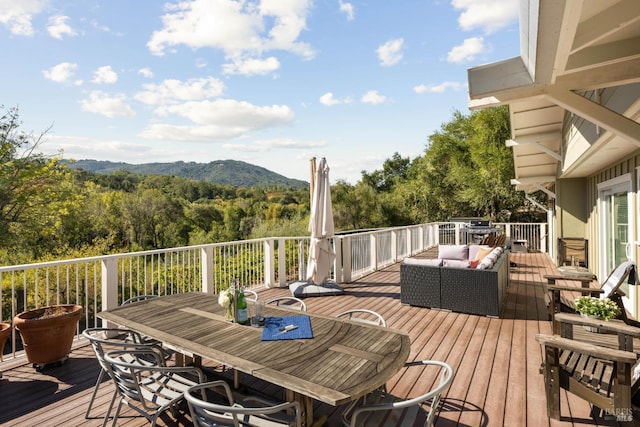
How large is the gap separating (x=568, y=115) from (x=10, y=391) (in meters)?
9.77

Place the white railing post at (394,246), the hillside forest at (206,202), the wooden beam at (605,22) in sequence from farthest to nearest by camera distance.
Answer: the hillside forest at (206,202)
the white railing post at (394,246)
the wooden beam at (605,22)

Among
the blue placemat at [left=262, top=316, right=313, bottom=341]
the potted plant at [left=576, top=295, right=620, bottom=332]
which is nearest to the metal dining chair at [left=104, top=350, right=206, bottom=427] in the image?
the blue placemat at [left=262, top=316, right=313, bottom=341]

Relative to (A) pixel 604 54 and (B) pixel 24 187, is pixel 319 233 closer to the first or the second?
(A) pixel 604 54

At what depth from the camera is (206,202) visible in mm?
35344

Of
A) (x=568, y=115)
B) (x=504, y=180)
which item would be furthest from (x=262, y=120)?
(x=568, y=115)

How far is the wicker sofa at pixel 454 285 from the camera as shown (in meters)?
4.91

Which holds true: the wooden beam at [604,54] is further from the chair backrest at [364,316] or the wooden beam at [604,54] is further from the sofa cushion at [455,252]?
the sofa cushion at [455,252]

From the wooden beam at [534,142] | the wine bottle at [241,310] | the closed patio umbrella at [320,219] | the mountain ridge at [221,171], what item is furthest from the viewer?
the mountain ridge at [221,171]

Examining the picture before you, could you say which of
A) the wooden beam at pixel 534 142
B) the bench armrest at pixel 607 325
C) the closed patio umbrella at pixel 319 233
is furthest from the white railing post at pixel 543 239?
the bench armrest at pixel 607 325

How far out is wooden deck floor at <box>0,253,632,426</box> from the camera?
2533mm

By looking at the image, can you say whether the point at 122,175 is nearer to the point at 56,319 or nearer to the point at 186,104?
the point at 186,104

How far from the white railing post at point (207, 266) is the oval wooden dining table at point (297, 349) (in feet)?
7.83

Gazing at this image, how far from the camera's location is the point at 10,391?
2988mm

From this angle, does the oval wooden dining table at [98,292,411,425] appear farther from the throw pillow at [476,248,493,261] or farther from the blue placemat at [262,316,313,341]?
the throw pillow at [476,248,493,261]
